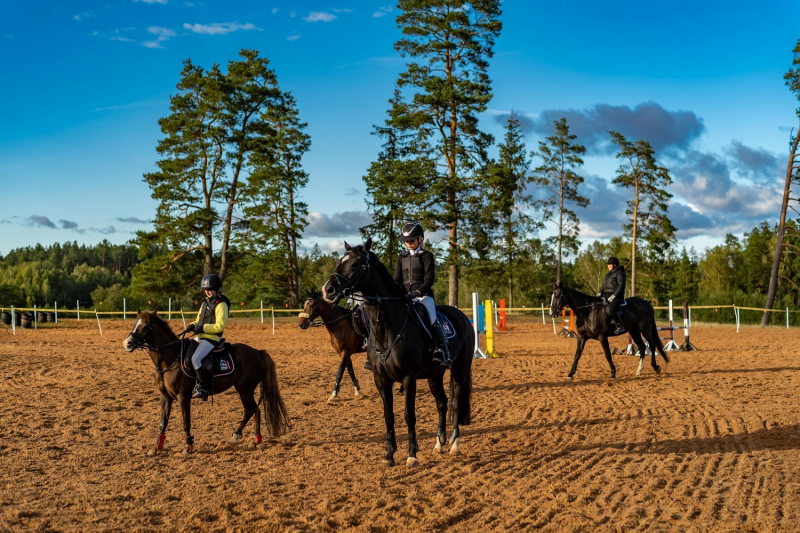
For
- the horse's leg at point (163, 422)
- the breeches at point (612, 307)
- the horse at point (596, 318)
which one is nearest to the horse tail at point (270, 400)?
the horse's leg at point (163, 422)

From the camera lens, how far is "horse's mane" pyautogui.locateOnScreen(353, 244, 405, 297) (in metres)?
6.24

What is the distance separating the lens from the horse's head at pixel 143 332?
22.6 ft

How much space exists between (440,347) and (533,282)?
42265mm

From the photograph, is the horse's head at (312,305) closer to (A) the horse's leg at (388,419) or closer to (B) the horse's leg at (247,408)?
(B) the horse's leg at (247,408)

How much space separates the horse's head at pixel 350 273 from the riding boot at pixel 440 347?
45.7 inches

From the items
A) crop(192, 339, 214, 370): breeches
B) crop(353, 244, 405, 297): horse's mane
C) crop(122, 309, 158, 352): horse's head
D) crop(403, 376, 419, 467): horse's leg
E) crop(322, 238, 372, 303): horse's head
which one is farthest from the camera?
crop(192, 339, 214, 370): breeches

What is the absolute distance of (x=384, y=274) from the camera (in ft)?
21.0

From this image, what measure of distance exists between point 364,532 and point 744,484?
3721 mm

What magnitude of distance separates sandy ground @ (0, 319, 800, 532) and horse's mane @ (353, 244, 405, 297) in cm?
187

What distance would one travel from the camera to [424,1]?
3105cm

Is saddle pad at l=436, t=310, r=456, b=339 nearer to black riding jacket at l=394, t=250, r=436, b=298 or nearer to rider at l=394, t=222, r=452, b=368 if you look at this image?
rider at l=394, t=222, r=452, b=368

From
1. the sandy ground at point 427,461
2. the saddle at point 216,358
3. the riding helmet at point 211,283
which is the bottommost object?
the sandy ground at point 427,461

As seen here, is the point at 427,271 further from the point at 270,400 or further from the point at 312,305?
the point at 312,305

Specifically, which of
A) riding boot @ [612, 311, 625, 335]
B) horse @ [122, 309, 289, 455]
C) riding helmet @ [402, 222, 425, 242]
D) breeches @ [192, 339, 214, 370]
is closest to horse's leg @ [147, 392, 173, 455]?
horse @ [122, 309, 289, 455]
